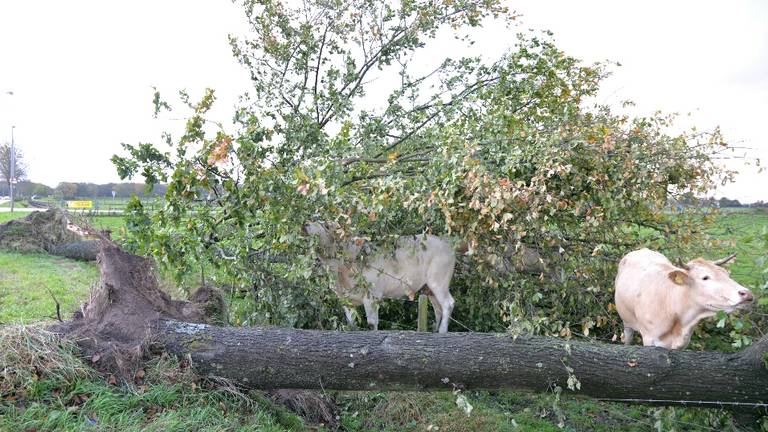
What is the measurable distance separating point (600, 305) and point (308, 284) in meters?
3.14

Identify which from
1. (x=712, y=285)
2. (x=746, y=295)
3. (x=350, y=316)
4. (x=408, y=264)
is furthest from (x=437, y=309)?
(x=746, y=295)

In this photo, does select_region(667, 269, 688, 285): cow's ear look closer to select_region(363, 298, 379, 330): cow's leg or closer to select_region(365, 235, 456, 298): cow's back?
select_region(365, 235, 456, 298): cow's back

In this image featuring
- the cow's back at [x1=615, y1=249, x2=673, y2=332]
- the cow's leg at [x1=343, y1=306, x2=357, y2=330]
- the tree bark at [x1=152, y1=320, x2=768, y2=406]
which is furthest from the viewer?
the cow's leg at [x1=343, y1=306, x2=357, y2=330]

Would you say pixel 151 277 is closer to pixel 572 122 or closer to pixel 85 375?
pixel 85 375

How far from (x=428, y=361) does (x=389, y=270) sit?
6.51 ft

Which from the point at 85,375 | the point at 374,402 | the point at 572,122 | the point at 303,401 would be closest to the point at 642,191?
the point at 572,122

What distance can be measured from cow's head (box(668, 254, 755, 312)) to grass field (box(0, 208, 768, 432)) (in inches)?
9.1

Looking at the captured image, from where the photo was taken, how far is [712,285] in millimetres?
4176

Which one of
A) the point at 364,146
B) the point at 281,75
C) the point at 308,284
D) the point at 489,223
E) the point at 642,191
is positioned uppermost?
the point at 281,75

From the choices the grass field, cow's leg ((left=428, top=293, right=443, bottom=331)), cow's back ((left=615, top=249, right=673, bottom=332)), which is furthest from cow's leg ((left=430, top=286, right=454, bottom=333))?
cow's back ((left=615, top=249, right=673, bottom=332))

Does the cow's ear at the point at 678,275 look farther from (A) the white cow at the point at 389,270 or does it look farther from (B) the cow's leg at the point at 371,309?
(B) the cow's leg at the point at 371,309

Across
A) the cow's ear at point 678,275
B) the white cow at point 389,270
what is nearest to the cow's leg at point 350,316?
the white cow at point 389,270

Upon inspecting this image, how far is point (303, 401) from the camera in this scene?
5078 millimetres

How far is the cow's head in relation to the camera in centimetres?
395
